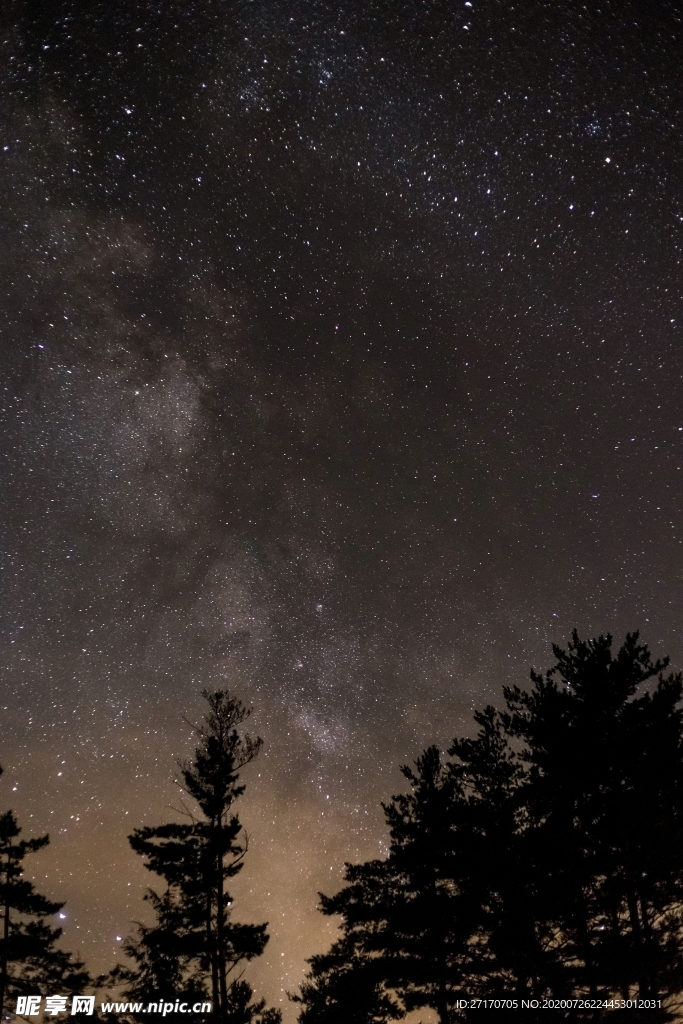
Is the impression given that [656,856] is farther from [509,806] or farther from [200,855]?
[200,855]

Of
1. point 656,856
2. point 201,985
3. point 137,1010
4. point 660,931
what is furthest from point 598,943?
point 137,1010

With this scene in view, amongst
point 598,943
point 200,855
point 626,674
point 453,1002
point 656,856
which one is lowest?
point 453,1002

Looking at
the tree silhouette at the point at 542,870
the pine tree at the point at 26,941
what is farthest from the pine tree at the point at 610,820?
the pine tree at the point at 26,941

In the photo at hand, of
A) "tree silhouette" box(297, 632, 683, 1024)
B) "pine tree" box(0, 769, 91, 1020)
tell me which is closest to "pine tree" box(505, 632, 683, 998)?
"tree silhouette" box(297, 632, 683, 1024)

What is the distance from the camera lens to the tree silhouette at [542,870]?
13773 millimetres

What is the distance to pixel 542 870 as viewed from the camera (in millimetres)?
15117

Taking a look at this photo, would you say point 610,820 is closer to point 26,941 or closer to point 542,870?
point 542,870

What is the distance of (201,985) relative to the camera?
733 inches

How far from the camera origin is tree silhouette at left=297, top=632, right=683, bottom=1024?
13773 millimetres

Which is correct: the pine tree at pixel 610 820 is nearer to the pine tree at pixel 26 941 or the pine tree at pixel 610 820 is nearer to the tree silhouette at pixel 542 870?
the tree silhouette at pixel 542 870

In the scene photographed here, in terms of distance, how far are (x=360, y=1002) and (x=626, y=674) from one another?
1195 cm

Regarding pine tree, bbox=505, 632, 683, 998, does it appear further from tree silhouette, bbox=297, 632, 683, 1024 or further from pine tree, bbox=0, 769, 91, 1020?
pine tree, bbox=0, 769, 91, 1020

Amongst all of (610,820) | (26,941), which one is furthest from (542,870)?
(26,941)

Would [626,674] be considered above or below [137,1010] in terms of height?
above
